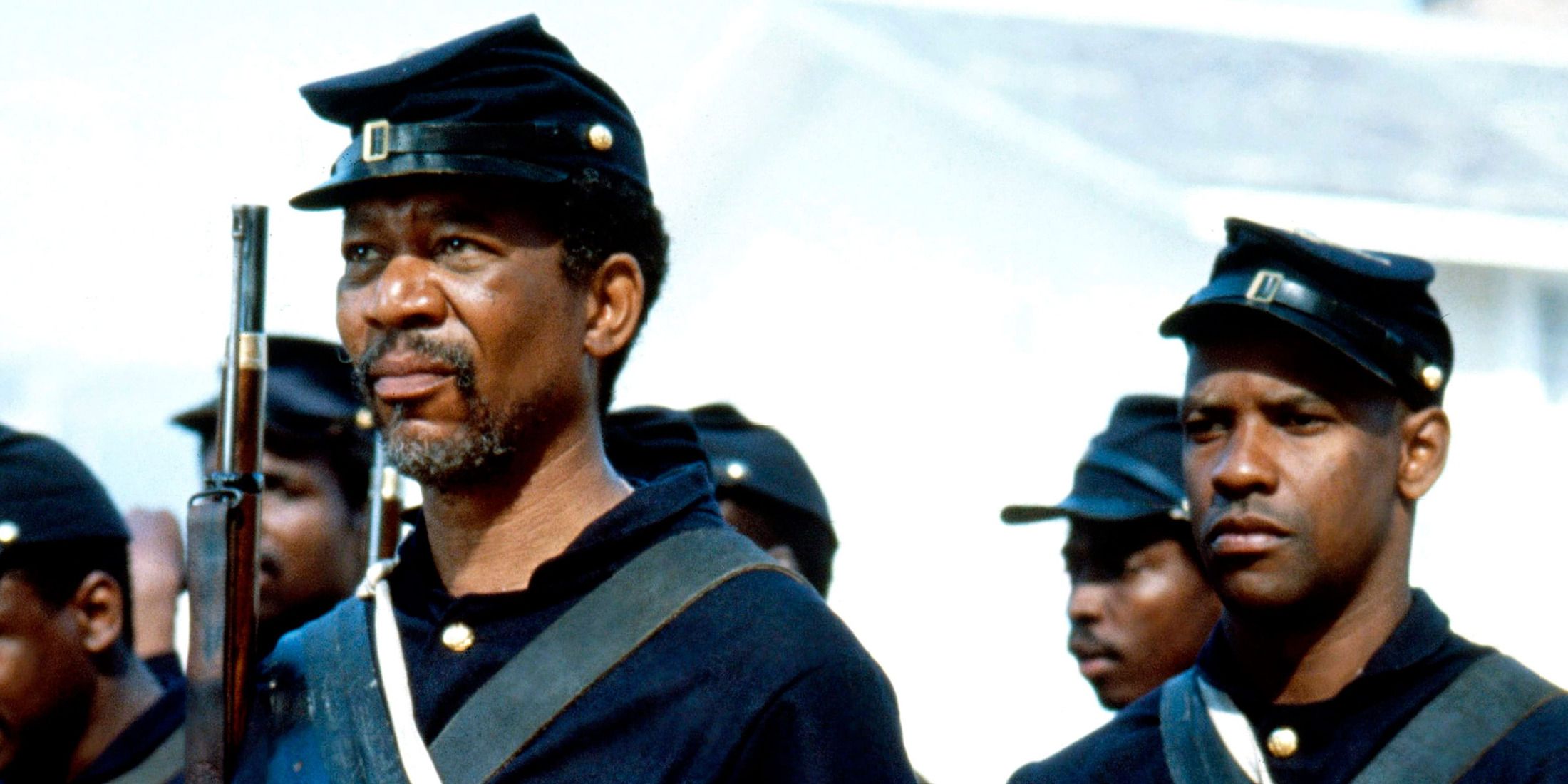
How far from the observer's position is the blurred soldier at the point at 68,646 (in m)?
6.18

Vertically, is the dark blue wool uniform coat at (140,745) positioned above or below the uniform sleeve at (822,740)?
below

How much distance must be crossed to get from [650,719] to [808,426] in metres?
10.1

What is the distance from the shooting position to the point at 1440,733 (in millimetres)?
4305

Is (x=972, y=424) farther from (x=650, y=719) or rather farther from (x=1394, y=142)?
(x=650, y=719)

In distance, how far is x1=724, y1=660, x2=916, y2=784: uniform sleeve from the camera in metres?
3.46

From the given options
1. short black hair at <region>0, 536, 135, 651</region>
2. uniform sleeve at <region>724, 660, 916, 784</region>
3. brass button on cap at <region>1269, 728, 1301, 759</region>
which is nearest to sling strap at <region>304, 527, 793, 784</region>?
uniform sleeve at <region>724, 660, 916, 784</region>

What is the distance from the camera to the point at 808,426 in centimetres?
1360

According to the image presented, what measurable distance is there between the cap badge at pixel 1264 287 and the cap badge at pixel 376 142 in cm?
171

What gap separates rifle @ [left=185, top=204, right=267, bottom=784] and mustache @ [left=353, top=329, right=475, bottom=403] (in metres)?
0.28

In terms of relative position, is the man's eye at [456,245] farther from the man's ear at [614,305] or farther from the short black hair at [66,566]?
the short black hair at [66,566]

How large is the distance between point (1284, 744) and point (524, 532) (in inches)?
58.5

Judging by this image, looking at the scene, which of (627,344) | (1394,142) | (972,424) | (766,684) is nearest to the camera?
(766,684)

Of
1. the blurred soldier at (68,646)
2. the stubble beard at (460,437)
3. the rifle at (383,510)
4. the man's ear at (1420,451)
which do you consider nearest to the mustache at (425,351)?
the stubble beard at (460,437)

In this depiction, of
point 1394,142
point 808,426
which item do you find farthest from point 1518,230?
point 808,426
